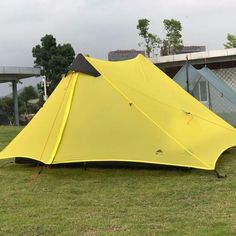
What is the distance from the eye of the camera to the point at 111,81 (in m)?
7.27

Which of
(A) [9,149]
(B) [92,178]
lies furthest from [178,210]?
(A) [9,149]

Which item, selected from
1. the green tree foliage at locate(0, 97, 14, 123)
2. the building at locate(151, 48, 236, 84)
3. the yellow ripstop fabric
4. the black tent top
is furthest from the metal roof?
the green tree foliage at locate(0, 97, 14, 123)

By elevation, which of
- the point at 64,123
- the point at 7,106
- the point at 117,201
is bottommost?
the point at 7,106

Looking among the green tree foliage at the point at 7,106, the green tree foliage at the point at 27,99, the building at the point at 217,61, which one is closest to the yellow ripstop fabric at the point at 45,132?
the building at the point at 217,61

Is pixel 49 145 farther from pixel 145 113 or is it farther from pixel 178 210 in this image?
pixel 178 210

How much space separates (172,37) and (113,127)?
21152mm

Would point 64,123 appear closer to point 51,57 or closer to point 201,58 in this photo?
point 201,58

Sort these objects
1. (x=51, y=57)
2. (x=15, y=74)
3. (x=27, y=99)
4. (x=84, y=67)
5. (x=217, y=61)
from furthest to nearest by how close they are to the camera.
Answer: (x=27, y=99) < (x=51, y=57) < (x=15, y=74) < (x=217, y=61) < (x=84, y=67)

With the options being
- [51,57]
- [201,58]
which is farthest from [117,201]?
[51,57]

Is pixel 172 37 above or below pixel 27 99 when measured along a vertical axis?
above

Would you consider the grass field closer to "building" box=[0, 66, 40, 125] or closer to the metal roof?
the metal roof

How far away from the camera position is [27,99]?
39.0 meters

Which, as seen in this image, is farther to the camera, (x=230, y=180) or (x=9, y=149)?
(x=9, y=149)

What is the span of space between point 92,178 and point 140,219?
7.02 feet
